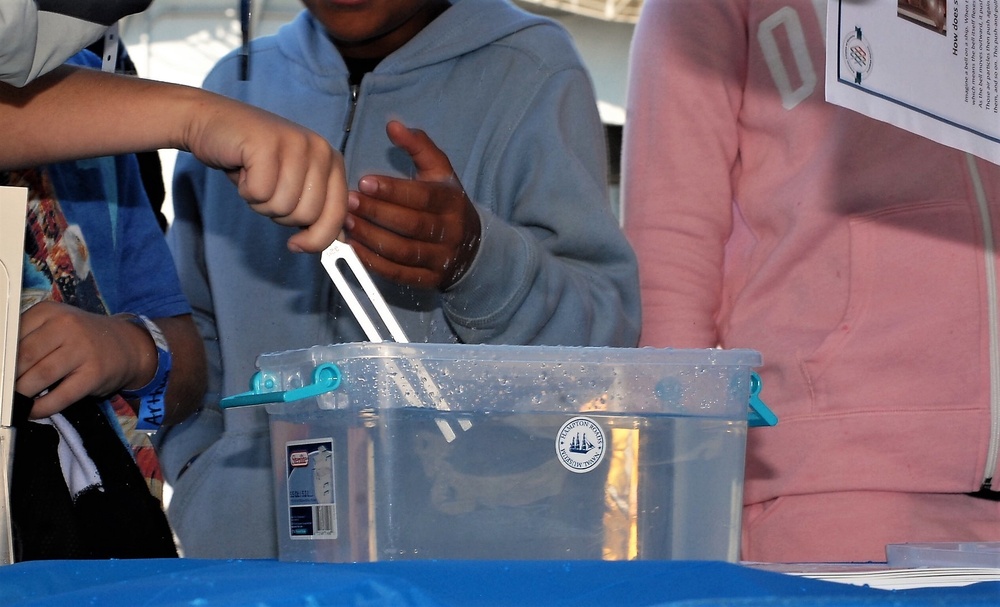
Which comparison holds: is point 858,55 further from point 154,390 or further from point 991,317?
point 154,390

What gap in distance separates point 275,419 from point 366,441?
10 centimetres

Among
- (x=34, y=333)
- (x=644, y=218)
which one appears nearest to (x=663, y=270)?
(x=644, y=218)

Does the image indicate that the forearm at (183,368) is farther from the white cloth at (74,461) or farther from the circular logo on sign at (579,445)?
the circular logo on sign at (579,445)

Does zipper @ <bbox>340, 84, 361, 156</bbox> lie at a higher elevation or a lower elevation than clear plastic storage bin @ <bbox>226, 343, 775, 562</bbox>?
higher

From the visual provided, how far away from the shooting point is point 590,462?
67 centimetres

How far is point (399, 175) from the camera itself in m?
1.24

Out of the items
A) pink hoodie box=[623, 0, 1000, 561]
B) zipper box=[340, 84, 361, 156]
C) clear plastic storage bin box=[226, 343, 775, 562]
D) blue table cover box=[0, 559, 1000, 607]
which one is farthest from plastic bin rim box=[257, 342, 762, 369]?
zipper box=[340, 84, 361, 156]

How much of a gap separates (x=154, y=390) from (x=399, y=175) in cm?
37

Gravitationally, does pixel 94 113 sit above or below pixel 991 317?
above

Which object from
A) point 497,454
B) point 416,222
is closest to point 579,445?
point 497,454

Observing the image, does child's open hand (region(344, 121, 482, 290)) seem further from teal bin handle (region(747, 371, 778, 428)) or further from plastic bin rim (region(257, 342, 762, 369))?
teal bin handle (region(747, 371, 778, 428))

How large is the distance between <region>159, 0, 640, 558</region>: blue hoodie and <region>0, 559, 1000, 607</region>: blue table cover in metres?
0.56

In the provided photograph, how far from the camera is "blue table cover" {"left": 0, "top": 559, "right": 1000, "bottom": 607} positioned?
18.7 inches

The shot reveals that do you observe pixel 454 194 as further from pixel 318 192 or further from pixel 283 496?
pixel 283 496
